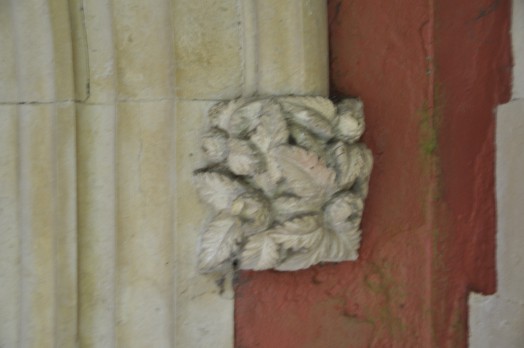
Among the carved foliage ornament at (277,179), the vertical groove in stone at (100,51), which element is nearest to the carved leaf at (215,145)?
the carved foliage ornament at (277,179)

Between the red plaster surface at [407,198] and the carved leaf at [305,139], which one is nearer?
the carved leaf at [305,139]

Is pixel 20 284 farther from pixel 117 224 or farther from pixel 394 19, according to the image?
pixel 394 19

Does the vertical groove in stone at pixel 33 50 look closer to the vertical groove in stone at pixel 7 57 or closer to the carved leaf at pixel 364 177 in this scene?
the vertical groove in stone at pixel 7 57

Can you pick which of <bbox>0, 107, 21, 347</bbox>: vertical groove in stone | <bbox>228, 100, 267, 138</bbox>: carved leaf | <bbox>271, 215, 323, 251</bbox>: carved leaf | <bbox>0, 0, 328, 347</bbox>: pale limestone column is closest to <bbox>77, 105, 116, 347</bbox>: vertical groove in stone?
<bbox>0, 0, 328, 347</bbox>: pale limestone column

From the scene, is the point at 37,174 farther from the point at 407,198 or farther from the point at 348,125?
the point at 407,198

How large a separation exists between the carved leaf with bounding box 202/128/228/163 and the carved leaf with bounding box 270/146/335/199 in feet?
0.38

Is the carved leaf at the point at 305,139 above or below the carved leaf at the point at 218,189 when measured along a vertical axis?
above

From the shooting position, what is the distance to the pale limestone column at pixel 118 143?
3.53 ft

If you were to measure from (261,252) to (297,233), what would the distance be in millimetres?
85

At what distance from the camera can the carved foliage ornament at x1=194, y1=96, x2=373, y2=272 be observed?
1.08 metres

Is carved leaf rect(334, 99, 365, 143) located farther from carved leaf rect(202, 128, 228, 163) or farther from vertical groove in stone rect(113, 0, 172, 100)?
vertical groove in stone rect(113, 0, 172, 100)

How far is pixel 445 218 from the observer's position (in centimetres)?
126

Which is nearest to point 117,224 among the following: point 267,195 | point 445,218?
point 267,195

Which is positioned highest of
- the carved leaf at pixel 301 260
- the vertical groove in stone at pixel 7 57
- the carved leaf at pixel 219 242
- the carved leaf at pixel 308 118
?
the vertical groove in stone at pixel 7 57
